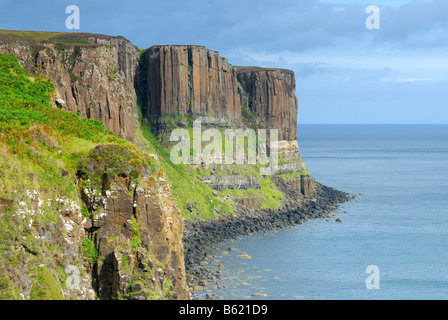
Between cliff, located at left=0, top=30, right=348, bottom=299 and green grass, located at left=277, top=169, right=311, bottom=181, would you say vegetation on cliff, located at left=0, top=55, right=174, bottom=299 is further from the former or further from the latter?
green grass, located at left=277, top=169, right=311, bottom=181

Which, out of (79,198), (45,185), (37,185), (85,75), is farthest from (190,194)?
(37,185)

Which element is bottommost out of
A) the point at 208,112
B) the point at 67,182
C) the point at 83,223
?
the point at 83,223

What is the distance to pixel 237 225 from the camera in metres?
99.6

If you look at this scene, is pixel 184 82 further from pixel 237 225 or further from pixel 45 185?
pixel 45 185

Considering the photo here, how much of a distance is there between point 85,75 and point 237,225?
31.8 m

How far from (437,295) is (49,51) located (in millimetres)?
58979

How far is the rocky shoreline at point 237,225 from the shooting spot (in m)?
71.8

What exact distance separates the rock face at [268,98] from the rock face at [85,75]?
4111 cm

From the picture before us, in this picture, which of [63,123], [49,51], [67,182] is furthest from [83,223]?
[49,51]

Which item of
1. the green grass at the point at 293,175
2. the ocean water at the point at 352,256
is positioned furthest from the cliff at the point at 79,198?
the green grass at the point at 293,175

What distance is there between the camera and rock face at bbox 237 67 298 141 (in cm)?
14325
